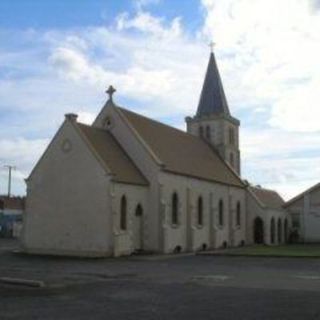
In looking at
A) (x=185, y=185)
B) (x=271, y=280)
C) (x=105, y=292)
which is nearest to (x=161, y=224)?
(x=185, y=185)

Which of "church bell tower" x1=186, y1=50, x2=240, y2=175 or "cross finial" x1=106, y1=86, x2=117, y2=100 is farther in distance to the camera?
"church bell tower" x1=186, y1=50, x2=240, y2=175

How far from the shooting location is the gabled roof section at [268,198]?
212 feet

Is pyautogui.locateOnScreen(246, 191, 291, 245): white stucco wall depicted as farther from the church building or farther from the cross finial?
the cross finial

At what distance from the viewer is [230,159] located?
65688mm

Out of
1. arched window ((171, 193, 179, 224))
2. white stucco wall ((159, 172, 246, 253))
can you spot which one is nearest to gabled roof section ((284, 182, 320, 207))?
white stucco wall ((159, 172, 246, 253))

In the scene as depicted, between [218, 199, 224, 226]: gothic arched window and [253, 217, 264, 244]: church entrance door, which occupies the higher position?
[218, 199, 224, 226]: gothic arched window

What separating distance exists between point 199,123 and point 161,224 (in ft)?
77.6

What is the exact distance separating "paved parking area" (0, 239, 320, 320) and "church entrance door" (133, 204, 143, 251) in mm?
13895

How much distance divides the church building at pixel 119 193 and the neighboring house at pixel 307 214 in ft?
47.8

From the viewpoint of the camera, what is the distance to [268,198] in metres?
69.8

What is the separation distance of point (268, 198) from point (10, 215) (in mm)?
38721

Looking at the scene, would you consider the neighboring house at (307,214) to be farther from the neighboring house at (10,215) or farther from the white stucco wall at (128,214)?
the neighboring house at (10,215)

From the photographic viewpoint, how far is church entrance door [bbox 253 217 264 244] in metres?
62.5

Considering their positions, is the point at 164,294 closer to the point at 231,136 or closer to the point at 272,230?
the point at 272,230
